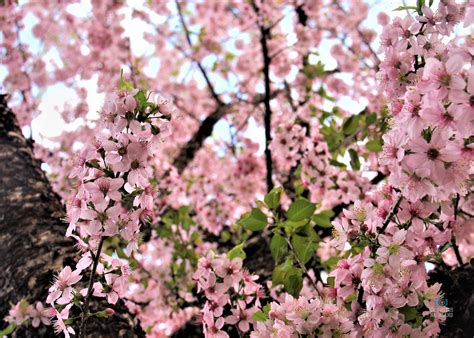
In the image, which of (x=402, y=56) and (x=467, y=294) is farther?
(x=467, y=294)

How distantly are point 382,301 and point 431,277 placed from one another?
630mm

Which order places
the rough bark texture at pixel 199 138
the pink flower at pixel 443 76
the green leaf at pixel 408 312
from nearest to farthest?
the pink flower at pixel 443 76
the green leaf at pixel 408 312
the rough bark texture at pixel 199 138

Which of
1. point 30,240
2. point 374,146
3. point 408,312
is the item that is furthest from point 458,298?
point 30,240

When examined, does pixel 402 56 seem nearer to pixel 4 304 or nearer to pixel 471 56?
pixel 471 56

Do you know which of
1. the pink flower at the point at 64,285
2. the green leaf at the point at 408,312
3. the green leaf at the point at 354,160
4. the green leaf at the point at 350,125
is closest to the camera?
the green leaf at the point at 408,312

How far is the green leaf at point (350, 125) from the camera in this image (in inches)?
116

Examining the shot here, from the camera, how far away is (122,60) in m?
6.31

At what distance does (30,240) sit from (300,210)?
1288 millimetres

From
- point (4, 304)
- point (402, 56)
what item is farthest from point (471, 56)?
point (4, 304)

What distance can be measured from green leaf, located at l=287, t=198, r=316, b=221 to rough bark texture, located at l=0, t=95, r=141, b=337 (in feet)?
2.52

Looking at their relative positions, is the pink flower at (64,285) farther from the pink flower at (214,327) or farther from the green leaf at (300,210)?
the green leaf at (300,210)

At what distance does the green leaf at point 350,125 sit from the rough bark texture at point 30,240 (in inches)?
65.6

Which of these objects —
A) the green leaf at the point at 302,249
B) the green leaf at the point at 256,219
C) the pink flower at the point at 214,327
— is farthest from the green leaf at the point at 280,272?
the pink flower at the point at 214,327

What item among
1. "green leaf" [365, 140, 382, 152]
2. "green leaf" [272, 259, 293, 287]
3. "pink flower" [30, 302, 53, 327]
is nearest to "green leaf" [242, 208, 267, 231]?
"green leaf" [272, 259, 293, 287]
